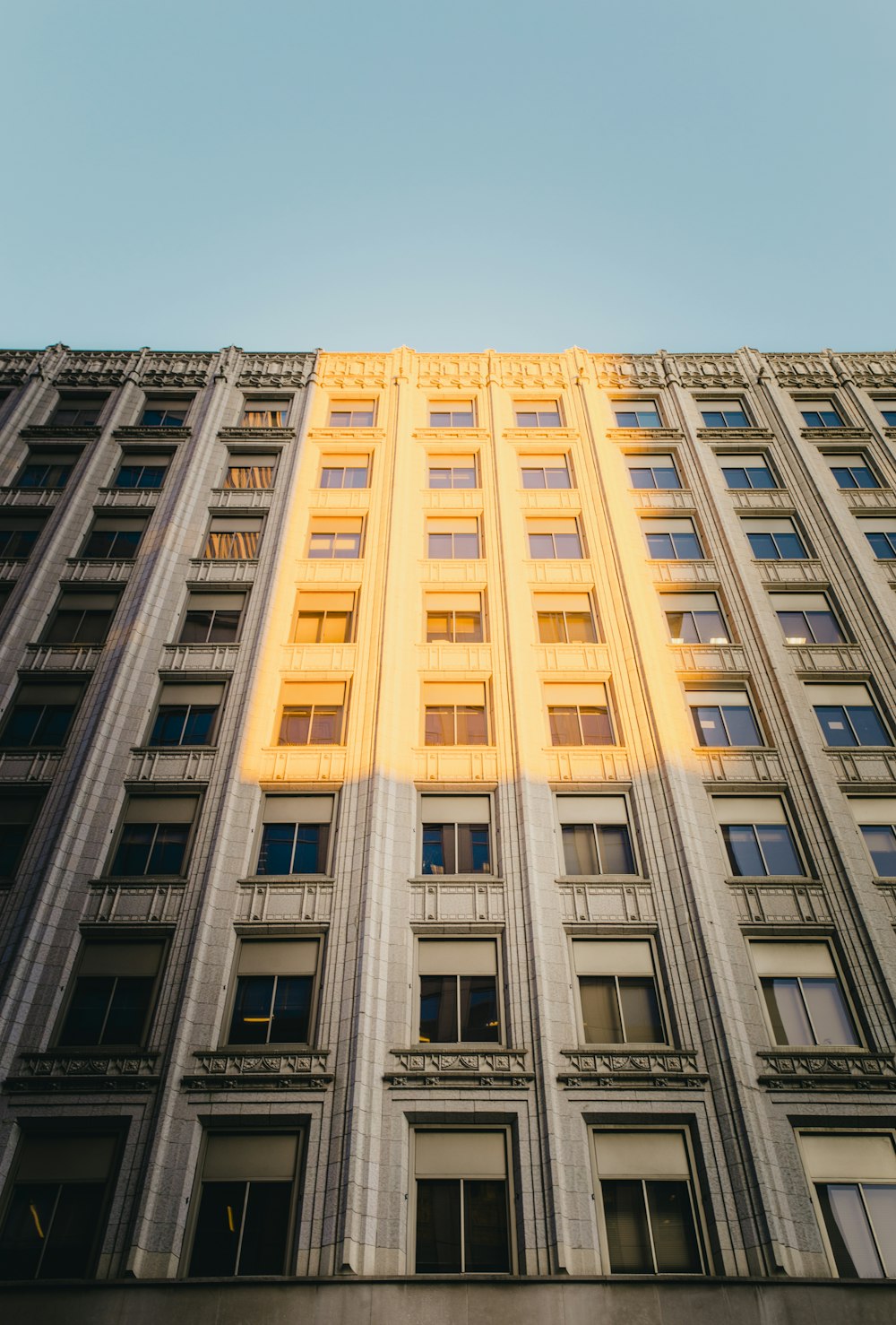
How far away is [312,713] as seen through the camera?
25625 millimetres

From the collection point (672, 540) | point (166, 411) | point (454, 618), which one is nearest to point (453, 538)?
point (454, 618)

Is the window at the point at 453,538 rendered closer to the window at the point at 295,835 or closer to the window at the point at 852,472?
the window at the point at 295,835

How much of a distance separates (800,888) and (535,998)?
7.25m

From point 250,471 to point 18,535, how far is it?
8.50m

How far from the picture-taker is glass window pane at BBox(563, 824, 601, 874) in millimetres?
22125

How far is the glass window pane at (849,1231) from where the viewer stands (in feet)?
52.8

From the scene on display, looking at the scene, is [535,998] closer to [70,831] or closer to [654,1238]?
[654,1238]

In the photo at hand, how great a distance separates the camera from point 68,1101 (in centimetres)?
1780

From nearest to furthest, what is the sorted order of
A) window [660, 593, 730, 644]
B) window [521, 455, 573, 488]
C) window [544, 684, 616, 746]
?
window [544, 684, 616, 746], window [660, 593, 730, 644], window [521, 455, 573, 488]

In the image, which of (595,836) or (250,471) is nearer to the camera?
(595,836)

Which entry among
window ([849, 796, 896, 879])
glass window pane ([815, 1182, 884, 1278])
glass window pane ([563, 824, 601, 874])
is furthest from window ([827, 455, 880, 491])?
glass window pane ([815, 1182, 884, 1278])

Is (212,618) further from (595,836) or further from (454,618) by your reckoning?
(595,836)

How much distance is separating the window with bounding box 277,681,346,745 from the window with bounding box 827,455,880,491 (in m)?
21.0

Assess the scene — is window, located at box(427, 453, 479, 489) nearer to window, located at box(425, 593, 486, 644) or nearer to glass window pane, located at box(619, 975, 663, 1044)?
window, located at box(425, 593, 486, 644)
